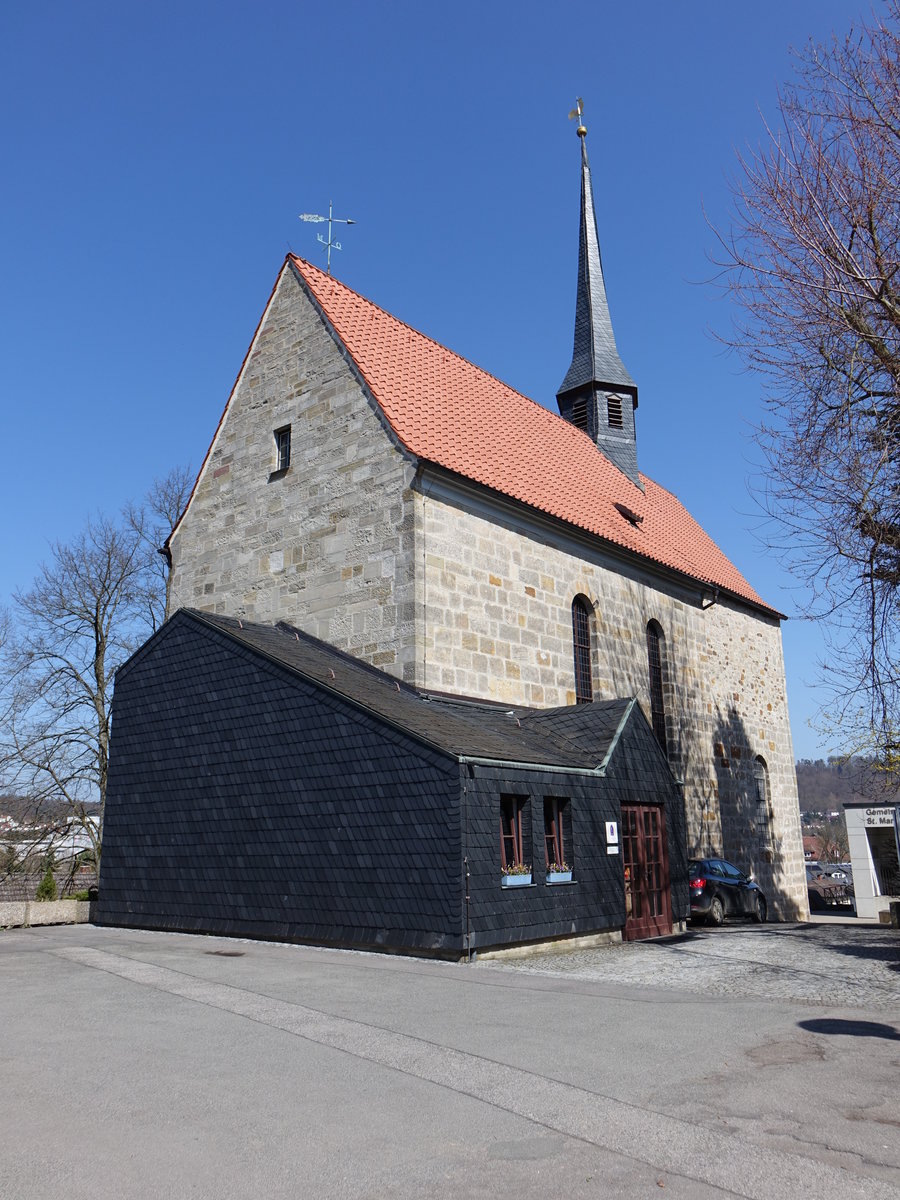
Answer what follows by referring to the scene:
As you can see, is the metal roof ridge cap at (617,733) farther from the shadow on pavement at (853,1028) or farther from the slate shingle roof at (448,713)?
the shadow on pavement at (853,1028)

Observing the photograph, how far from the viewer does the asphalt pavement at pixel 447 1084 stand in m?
4.21

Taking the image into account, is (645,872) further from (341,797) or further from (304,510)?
(304,510)

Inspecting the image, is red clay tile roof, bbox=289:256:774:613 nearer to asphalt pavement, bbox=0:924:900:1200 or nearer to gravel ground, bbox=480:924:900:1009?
gravel ground, bbox=480:924:900:1009

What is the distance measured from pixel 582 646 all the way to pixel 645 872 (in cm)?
586

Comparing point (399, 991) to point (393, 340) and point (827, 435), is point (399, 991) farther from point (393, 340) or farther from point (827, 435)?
point (393, 340)

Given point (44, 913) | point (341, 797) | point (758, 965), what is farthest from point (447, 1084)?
point (44, 913)

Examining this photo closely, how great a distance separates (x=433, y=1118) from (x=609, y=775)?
957 centimetres

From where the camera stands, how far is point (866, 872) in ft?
110

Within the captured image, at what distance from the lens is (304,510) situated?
59.5ft

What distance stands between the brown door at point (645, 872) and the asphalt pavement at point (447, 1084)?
14.2 feet

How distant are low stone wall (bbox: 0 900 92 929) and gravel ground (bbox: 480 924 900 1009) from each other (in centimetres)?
948

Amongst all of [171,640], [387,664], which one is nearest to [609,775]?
[387,664]

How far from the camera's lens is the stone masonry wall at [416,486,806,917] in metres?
16.2

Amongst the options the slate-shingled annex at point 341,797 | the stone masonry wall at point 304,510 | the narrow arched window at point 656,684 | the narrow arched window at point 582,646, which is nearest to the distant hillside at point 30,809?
the stone masonry wall at point 304,510
